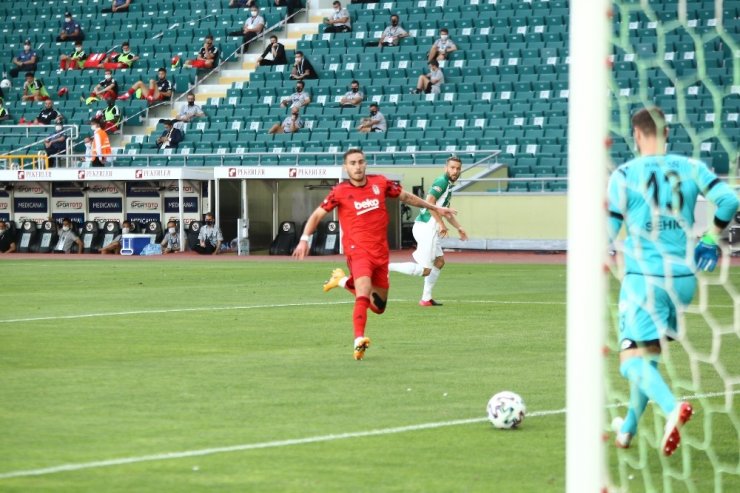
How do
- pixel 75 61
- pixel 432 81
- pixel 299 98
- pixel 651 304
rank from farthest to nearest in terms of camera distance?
pixel 75 61, pixel 299 98, pixel 432 81, pixel 651 304

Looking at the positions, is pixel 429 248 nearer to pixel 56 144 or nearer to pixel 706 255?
pixel 706 255

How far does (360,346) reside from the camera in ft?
37.5

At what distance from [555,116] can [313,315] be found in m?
19.3

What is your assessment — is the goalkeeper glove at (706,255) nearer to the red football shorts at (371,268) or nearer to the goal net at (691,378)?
the goal net at (691,378)

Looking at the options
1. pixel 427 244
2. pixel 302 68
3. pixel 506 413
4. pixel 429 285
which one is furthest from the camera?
pixel 302 68

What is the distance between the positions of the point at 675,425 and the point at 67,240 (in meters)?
30.6

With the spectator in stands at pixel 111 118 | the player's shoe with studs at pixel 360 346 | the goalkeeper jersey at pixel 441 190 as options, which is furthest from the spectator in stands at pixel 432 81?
the player's shoe with studs at pixel 360 346

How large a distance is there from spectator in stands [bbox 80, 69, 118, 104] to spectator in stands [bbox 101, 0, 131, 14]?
14.7 ft

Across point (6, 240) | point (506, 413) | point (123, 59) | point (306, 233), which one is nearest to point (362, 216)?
point (306, 233)

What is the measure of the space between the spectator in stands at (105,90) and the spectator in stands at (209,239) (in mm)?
8193

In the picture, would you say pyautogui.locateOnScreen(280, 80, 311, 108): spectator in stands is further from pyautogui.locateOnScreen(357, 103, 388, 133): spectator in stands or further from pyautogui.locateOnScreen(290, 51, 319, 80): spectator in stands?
pyautogui.locateOnScreen(357, 103, 388, 133): spectator in stands

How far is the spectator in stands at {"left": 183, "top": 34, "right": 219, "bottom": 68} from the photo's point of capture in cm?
4075

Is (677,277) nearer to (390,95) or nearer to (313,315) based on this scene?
(313,315)

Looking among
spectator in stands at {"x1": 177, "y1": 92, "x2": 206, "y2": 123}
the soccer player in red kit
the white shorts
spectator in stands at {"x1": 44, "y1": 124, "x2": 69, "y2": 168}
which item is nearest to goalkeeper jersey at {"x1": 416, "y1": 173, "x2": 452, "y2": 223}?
the white shorts
